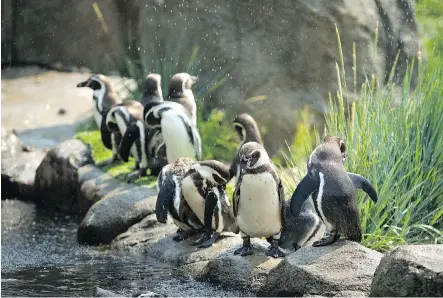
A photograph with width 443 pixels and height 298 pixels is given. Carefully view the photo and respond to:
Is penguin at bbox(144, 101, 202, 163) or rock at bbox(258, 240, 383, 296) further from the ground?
penguin at bbox(144, 101, 202, 163)

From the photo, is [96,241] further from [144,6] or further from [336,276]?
[144,6]

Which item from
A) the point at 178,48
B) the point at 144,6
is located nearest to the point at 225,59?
the point at 178,48

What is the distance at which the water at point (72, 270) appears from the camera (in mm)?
6293

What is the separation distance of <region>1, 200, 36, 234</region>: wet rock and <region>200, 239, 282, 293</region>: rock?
138 inches

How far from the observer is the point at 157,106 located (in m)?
8.87

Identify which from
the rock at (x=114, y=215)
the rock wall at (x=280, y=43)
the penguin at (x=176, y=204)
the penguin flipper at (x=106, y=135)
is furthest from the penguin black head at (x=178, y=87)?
the penguin at (x=176, y=204)

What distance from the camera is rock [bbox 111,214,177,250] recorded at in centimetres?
785

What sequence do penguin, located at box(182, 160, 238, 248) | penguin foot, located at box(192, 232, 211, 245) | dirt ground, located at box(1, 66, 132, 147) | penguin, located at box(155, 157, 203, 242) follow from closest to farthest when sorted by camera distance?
penguin, located at box(182, 160, 238, 248) → penguin foot, located at box(192, 232, 211, 245) → penguin, located at box(155, 157, 203, 242) → dirt ground, located at box(1, 66, 132, 147)

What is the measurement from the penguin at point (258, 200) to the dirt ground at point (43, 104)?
5.61 m

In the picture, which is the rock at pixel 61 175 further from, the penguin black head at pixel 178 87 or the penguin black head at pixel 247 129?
the penguin black head at pixel 247 129

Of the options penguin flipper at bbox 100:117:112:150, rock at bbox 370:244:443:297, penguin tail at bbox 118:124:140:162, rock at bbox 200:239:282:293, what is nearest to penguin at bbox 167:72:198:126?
penguin tail at bbox 118:124:140:162

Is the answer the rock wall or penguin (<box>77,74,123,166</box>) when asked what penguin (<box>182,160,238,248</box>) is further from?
the rock wall

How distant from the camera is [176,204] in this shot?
23.9 ft

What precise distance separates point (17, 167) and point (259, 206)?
5.05 m
